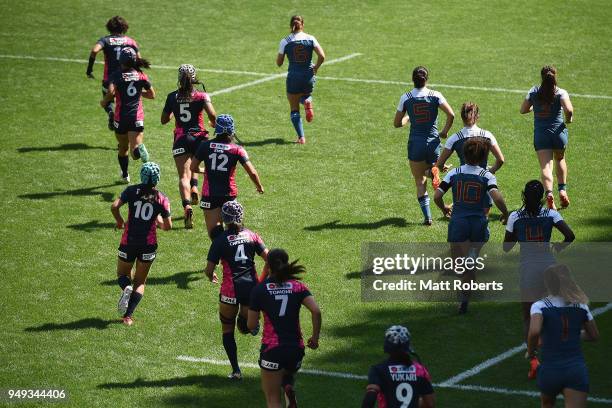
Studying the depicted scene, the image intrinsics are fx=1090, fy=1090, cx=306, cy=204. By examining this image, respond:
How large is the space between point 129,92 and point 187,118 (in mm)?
2526

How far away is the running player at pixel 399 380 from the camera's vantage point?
9.86m

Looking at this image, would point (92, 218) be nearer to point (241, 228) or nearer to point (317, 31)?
point (241, 228)

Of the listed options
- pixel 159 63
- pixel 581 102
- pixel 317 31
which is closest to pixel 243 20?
pixel 317 31

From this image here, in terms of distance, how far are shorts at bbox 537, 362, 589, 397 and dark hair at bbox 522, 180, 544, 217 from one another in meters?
2.97

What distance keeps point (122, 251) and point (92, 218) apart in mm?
5130

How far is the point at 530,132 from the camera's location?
2517 centimetres

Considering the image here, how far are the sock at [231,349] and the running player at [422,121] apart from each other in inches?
240

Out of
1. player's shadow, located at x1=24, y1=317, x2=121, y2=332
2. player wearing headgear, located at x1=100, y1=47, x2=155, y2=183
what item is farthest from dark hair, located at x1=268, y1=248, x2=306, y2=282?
player wearing headgear, located at x1=100, y1=47, x2=155, y2=183

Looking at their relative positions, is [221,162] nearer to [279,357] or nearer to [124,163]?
[279,357]

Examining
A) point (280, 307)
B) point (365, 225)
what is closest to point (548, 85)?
point (365, 225)

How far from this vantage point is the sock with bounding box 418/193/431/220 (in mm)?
19330

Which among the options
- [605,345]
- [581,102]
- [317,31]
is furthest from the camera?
[317,31]

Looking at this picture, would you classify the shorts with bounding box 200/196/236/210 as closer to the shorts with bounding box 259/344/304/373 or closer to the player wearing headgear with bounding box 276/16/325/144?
the shorts with bounding box 259/344/304/373

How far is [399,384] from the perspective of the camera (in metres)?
9.86
